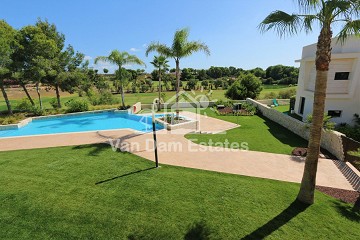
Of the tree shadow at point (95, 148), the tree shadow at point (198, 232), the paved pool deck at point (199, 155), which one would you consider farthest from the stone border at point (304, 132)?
the tree shadow at point (95, 148)

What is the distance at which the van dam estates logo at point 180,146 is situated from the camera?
12.5 meters

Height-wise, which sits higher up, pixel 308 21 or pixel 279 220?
pixel 308 21

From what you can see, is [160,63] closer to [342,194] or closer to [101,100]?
[101,100]

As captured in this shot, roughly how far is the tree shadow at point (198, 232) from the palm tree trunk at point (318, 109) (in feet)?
11.9

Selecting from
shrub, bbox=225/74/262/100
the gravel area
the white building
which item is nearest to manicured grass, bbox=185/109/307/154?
the gravel area

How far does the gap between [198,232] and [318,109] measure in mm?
5021

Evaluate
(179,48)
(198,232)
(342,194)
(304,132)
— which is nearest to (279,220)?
(198,232)

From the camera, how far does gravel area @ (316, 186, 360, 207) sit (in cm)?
754

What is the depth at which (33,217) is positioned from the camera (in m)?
6.41

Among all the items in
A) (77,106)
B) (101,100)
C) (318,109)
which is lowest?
(77,106)

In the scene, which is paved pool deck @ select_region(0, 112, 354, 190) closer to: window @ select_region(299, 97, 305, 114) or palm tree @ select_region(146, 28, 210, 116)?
palm tree @ select_region(146, 28, 210, 116)

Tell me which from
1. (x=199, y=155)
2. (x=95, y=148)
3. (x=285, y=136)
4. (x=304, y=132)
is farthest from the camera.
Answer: (x=285, y=136)

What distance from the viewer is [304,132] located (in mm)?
14484

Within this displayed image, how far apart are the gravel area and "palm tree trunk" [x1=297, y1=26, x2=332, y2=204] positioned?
1542mm
